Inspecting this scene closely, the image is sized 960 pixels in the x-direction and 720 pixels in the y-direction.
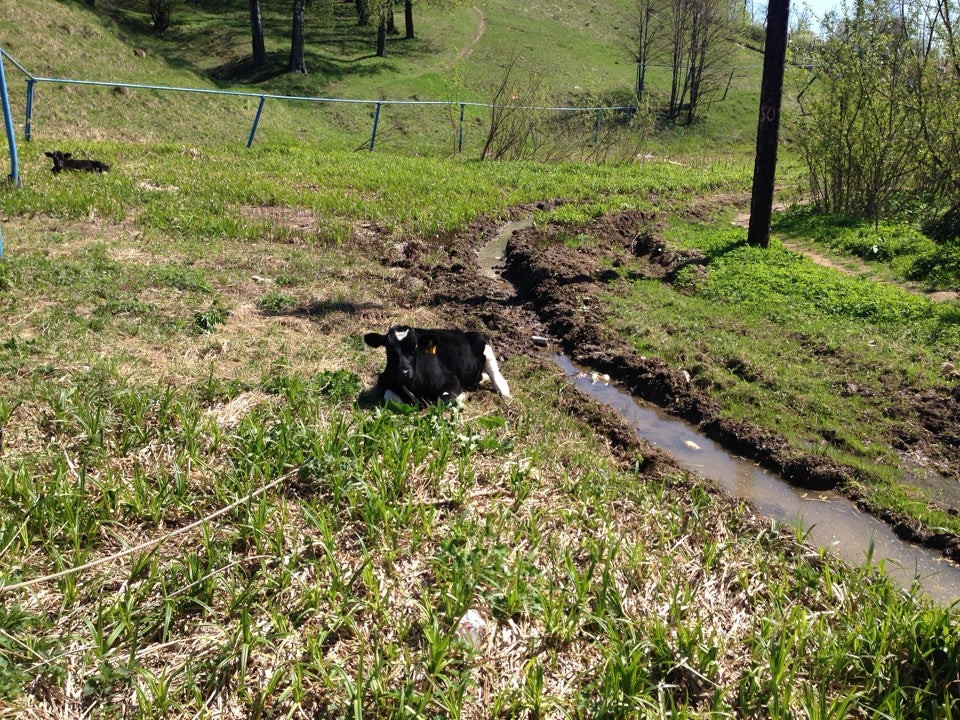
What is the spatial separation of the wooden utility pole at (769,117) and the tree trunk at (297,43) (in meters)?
25.9

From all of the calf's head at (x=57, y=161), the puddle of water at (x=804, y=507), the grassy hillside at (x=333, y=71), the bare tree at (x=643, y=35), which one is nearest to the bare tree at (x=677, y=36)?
the bare tree at (x=643, y=35)

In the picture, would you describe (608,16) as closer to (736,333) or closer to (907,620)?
(736,333)

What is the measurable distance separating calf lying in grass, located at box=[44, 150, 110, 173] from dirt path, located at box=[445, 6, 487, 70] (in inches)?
1194

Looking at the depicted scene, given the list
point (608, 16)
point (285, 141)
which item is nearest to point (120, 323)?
point (285, 141)

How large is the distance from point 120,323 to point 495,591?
185 inches

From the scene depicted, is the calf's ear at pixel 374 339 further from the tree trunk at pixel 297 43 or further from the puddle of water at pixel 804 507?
the tree trunk at pixel 297 43

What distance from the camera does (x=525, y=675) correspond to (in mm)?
3512

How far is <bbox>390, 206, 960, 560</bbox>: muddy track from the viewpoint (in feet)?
20.6

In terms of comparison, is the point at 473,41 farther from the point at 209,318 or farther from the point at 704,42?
the point at 209,318

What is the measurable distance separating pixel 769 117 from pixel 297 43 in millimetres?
27005

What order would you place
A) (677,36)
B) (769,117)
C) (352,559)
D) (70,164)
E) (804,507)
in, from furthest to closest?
(677,36), (70,164), (769,117), (804,507), (352,559)

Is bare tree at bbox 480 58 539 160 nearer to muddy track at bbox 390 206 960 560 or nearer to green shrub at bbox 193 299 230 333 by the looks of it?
muddy track at bbox 390 206 960 560

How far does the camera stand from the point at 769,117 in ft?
41.6

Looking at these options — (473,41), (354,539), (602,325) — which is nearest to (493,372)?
(602,325)
